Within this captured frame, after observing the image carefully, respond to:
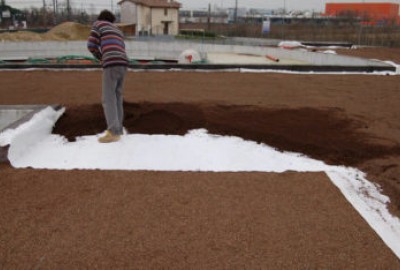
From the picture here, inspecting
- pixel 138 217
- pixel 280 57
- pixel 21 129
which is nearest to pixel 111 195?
pixel 138 217

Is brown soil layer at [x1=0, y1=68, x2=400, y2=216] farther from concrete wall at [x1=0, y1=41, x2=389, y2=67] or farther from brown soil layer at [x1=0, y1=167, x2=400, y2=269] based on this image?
concrete wall at [x1=0, y1=41, x2=389, y2=67]

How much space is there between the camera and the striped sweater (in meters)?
4.09

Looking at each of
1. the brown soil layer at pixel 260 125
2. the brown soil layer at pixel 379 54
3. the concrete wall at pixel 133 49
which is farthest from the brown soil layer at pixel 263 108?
the concrete wall at pixel 133 49

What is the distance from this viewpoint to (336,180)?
3420 millimetres

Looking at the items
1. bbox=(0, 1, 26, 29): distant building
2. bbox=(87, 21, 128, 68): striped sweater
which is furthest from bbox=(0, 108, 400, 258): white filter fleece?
bbox=(0, 1, 26, 29): distant building

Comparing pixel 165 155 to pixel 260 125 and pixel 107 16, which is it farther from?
pixel 107 16

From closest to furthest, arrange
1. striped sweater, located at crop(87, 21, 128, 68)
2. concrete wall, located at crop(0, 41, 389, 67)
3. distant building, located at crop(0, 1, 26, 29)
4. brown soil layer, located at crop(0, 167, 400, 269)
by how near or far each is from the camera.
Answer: brown soil layer, located at crop(0, 167, 400, 269) < striped sweater, located at crop(87, 21, 128, 68) < concrete wall, located at crop(0, 41, 389, 67) < distant building, located at crop(0, 1, 26, 29)

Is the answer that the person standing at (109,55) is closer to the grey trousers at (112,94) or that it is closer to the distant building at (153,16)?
the grey trousers at (112,94)

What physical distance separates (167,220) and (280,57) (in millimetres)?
16706

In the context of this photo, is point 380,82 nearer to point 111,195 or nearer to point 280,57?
point 111,195

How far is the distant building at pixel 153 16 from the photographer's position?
117 ft

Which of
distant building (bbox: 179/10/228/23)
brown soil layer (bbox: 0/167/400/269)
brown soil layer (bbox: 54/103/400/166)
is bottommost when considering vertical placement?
brown soil layer (bbox: 0/167/400/269)

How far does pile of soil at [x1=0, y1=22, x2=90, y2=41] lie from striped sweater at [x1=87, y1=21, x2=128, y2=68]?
22595 mm

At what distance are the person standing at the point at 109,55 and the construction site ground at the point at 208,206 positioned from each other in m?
0.59
